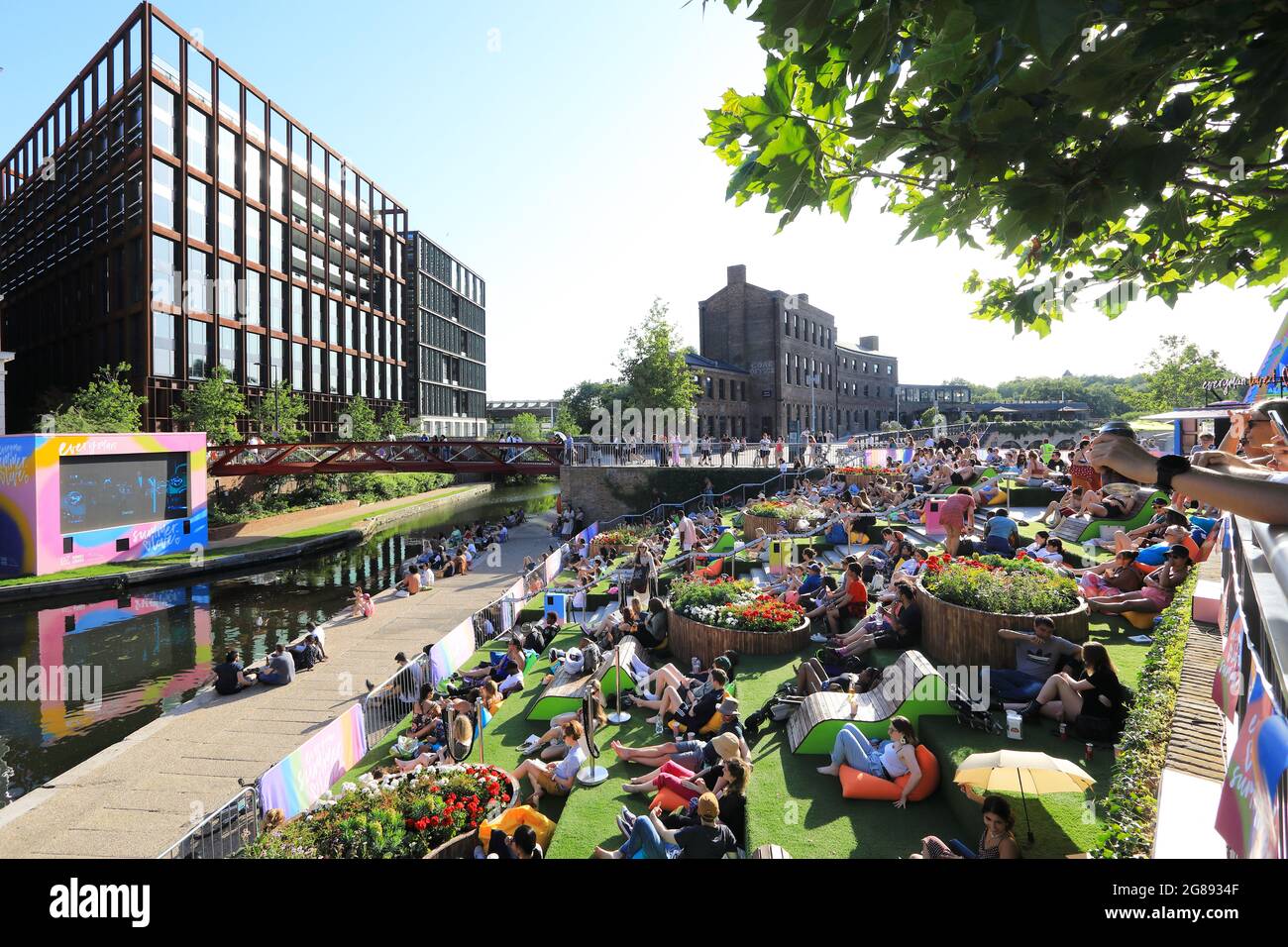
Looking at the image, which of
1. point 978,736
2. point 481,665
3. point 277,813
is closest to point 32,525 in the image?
point 481,665

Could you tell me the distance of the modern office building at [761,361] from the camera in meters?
53.8

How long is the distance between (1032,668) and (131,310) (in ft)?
162

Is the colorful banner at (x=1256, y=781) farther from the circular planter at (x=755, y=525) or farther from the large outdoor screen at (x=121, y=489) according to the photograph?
the large outdoor screen at (x=121, y=489)

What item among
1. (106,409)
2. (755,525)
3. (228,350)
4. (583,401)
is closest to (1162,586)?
(755,525)

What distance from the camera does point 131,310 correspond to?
133 feet

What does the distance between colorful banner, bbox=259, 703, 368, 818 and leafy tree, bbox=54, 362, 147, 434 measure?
28.6 meters

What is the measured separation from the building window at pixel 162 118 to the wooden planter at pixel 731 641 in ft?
153

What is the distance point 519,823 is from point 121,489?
30.3 m

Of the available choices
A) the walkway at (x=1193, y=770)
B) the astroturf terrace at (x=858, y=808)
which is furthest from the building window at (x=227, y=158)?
the walkway at (x=1193, y=770)

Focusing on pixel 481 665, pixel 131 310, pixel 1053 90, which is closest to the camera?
pixel 1053 90

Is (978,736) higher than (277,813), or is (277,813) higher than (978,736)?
(978,736)

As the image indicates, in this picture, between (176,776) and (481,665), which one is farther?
(481,665)

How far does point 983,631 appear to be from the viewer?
28.4 ft

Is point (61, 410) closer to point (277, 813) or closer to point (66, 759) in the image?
point (66, 759)
